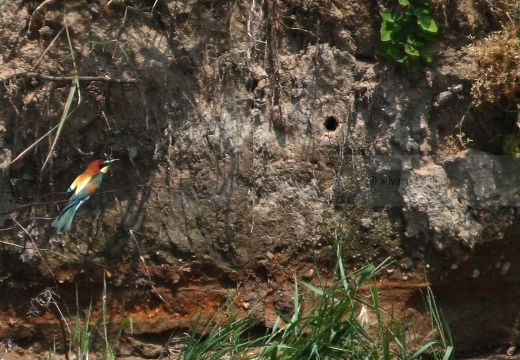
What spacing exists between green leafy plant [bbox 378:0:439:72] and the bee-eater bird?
1114 mm

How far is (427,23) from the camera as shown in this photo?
10.7 ft

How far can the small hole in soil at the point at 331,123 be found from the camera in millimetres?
3412

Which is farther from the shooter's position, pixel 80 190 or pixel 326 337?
pixel 80 190

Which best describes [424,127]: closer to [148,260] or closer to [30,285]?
[148,260]

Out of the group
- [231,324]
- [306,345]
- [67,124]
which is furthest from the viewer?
[67,124]

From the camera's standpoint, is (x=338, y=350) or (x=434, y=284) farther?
(x=434, y=284)

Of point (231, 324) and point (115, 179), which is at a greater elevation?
point (115, 179)

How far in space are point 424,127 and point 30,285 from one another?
1534 millimetres

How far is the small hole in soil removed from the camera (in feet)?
11.2

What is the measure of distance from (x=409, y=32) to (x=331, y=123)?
43cm

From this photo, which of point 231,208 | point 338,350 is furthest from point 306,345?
point 231,208

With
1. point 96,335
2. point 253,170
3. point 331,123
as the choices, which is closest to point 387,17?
point 331,123

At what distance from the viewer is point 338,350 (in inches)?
115

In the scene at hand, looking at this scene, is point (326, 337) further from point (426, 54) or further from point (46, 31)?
point (46, 31)
